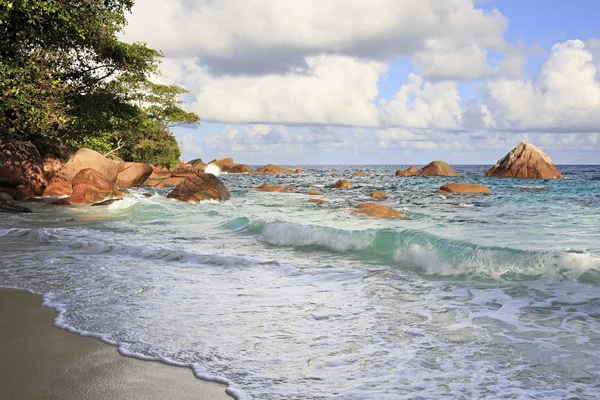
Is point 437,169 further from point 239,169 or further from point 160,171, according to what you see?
point 239,169

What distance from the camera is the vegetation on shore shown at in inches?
570

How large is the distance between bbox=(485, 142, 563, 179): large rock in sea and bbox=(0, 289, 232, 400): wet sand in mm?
48666

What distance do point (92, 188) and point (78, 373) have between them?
1952 cm

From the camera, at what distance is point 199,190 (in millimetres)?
23438

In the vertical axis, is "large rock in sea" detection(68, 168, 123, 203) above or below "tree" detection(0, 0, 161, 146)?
below

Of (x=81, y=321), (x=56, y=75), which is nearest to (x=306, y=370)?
(x=81, y=321)

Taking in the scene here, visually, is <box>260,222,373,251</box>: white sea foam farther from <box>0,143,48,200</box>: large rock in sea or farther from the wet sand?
<box>0,143,48,200</box>: large rock in sea

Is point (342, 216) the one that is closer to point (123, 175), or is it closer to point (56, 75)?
point (56, 75)

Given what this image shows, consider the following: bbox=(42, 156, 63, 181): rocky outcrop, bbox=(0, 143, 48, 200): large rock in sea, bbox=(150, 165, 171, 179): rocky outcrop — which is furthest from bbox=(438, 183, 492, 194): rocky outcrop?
bbox=(150, 165, 171, 179): rocky outcrop

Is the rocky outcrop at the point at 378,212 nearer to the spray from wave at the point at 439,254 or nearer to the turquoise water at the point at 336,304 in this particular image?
the turquoise water at the point at 336,304

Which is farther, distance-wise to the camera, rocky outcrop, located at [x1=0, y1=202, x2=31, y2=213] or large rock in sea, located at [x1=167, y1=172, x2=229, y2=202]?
large rock in sea, located at [x1=167, y1=172, x2=229, y2=202]

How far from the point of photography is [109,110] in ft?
78.8

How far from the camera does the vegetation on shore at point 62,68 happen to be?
47.5 ft

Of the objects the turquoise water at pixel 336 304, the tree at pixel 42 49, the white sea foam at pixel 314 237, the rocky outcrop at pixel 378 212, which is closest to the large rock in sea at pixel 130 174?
the tree at pixel 42 49
